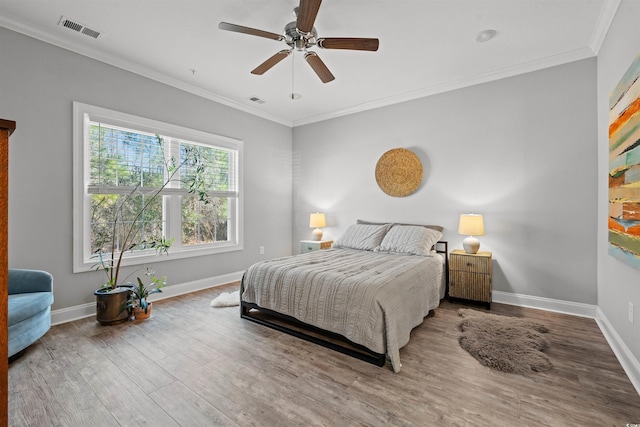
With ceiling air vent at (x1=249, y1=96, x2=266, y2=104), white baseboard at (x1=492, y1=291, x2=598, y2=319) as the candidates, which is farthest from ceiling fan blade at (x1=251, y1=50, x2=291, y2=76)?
white baseboard at (x1=492, y1=291, x2=598, y2=319)

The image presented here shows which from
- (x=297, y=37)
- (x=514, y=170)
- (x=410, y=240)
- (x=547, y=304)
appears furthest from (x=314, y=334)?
(x=514, y=170)

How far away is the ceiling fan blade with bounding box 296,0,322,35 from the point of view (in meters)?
1.96

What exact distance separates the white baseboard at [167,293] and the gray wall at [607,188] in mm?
4392

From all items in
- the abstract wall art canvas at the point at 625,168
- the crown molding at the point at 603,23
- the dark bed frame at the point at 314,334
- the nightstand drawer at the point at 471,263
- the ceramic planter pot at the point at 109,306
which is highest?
the crown molding at the point at 603,23

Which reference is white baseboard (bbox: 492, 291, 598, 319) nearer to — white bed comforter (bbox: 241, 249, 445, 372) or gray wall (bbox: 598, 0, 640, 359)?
gray wall (bbox: 598, 0, 640, 359)

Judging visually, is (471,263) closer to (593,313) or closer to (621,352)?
(593,313)

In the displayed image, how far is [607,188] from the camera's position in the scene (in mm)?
2609

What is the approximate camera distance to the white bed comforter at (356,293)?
7.18 feet

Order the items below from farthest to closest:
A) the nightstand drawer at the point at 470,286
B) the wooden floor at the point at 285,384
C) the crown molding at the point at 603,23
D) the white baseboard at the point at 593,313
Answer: the nightstand drawer at the point at 470,286 < the crown molding at the point at 603,23 < the white baseboard at the point at 593,313 < the wooden floor at the point at 285,384

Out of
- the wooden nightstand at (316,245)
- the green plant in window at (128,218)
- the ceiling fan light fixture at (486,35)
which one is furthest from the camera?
the wooden nightstand at (316,245)

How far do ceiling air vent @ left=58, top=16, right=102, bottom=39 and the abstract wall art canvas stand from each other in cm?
442

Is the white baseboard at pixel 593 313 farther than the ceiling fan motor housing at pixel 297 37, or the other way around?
the ceiling fan motor housing at pixel 297 37

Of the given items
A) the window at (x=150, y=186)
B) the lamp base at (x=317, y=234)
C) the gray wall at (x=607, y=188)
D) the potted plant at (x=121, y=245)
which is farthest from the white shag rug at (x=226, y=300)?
the gray wall at (x=607, y=188)

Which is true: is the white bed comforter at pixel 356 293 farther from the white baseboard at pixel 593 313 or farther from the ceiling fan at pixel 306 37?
the ceiling fan at pixel 306 37
